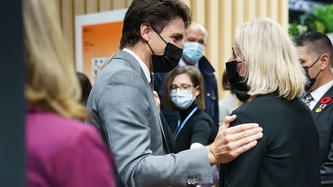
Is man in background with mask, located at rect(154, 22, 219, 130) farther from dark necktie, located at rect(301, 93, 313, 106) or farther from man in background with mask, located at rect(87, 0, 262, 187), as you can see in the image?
man in background with mask, located at rect(87, 0, 262, 187)

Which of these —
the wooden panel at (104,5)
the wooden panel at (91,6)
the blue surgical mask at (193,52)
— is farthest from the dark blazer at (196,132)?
the wooden panel at (91,6)

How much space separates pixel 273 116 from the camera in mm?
2373

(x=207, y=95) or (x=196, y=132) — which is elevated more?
(x=207, y=95)

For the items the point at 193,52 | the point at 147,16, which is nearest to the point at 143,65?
the point at 147,16

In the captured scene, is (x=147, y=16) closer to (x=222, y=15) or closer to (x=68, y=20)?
(x=222, y=15)

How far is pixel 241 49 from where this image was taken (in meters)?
2.54

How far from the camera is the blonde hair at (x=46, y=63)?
3.72 ft

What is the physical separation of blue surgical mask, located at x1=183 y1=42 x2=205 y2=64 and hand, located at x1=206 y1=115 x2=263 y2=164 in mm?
2941

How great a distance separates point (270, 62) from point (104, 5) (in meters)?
3.98

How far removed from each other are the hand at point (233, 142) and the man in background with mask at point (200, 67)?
258cm

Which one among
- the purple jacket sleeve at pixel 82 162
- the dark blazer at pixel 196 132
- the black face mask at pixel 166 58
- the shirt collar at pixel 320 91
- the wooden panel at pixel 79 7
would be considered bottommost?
the dark blazer at pixel 196 132

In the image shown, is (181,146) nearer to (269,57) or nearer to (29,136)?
(269,57)

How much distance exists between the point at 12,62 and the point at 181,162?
4.17 feet

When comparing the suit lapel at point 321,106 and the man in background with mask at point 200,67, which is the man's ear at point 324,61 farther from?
the man in background with mask at point 200,67
